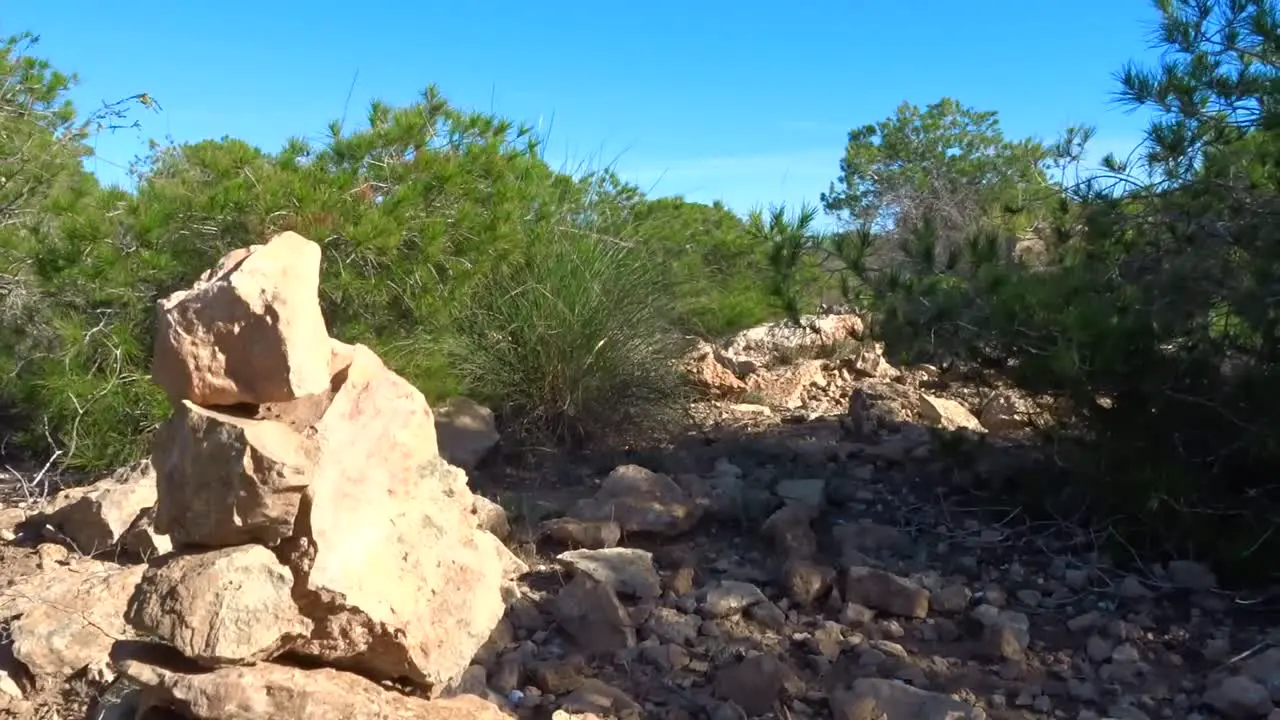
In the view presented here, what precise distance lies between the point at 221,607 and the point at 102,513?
8.47ft

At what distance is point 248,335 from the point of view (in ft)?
9.19

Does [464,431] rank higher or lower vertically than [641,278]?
lower

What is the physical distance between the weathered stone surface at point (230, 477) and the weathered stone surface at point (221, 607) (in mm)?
69

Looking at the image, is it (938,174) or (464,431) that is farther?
(938,174)

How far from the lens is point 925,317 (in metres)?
4.97

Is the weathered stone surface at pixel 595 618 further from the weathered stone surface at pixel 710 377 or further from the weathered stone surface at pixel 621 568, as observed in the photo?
the weathered stone surface at pixel 710 377

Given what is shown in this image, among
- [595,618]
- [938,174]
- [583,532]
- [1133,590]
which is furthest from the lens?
[938,174]

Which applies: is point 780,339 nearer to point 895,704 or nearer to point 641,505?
point 641,505

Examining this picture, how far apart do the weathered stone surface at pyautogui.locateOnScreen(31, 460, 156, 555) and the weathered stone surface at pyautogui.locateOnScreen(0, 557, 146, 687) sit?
0.76 meters

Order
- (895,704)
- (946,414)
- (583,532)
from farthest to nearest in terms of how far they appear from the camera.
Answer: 1. (946,414)
2. (583,532)
3. (895,704)

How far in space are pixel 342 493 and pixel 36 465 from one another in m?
4.65

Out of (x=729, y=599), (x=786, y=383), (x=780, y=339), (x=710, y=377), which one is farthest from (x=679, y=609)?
(x=780, y=339)

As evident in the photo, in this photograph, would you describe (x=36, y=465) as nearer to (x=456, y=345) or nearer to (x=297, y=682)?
(x=456, y=345)

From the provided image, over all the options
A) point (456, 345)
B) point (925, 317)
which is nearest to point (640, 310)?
point (456, 345)
